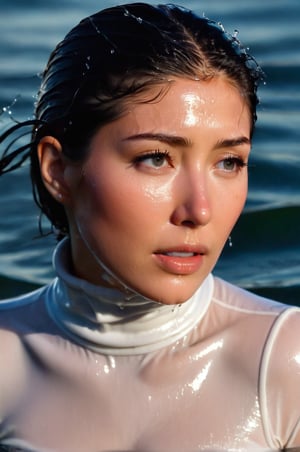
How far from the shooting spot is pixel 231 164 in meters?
3.29

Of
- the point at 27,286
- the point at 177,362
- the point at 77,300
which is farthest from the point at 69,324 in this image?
the point at 27,286

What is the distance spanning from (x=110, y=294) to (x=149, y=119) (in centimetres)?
47

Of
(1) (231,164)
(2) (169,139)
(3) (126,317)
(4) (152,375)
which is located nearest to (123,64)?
(2) (169,139)

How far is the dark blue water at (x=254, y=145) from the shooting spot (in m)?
5.45

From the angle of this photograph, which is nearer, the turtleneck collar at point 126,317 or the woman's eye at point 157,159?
the woman's eye at point 157,159

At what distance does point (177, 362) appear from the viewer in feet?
11.4

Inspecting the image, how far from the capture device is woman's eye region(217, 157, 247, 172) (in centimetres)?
327

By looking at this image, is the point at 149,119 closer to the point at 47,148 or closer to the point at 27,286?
the point at 47,148

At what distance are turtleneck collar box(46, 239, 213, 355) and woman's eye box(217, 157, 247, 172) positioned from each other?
35cm

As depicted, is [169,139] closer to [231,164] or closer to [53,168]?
[231,164]

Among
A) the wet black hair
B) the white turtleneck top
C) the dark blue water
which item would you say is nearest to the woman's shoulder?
the white turtleneck top

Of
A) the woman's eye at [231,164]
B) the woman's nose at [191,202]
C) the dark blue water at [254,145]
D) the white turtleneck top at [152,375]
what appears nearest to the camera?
the woman's nose at [191,202]

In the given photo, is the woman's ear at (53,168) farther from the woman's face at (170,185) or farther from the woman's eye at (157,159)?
the woman's eye at (157,159)

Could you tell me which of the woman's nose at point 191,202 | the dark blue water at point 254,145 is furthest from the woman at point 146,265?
the dark blue water at point 254,145
